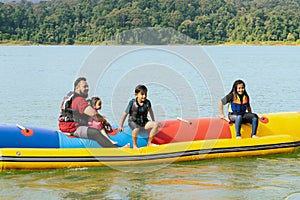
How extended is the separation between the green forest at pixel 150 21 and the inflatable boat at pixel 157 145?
39905mm

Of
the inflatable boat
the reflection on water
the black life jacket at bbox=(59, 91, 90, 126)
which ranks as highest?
the black life jacket at bbox=(59, 91, 90, 126)

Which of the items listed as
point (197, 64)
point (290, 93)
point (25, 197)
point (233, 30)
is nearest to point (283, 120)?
point (25, 197)

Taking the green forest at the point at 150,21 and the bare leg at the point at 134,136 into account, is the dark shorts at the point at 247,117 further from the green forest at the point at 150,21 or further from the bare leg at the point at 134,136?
the green forest at the point at 150,21

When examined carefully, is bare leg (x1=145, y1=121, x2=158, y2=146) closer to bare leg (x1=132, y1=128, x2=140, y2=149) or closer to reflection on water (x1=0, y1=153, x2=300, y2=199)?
bare leg (x1=132, y1=128, x2=140, y2=149)

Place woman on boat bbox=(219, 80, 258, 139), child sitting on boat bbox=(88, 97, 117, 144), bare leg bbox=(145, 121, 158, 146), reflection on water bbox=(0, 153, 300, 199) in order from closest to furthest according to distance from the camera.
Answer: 1. reflection on water bbox=(0, 153, 300, 199)
2. child sitting on boat bbox=(88, 97, 117, 144)
3. bare leg bbox=(145, 121, 158, 146)
4. woman on boat bbox=(219, 80, 258, 139)

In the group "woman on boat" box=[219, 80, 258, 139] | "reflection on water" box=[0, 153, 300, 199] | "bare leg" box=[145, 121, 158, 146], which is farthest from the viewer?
"woman on boat" box=[219, 80, 258, 139]

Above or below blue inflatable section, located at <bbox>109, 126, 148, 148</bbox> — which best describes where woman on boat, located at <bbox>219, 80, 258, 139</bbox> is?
above

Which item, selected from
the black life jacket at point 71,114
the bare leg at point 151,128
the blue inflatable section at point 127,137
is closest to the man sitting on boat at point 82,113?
the black life jacket at point 71,114

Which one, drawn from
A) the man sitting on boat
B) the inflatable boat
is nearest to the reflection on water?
the inflatable boat

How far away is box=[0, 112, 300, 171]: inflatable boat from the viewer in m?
6.30

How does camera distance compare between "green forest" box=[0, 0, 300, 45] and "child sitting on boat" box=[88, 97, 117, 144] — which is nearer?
"child sitting on boat" box=[88, 97, 117, 144]

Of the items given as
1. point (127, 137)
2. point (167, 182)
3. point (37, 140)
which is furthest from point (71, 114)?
point (167, 182)

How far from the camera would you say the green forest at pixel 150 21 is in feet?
169

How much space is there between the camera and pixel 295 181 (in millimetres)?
6078
